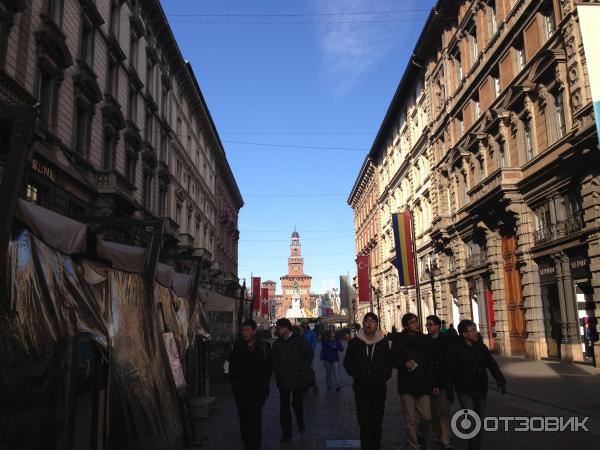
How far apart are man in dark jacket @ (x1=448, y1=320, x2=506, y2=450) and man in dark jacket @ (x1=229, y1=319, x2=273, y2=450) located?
2.44 meters

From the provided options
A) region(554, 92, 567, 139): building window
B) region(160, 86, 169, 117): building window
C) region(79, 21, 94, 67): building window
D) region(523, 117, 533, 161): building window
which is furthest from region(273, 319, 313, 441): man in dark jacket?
region(160, 86, 169, 117): building window

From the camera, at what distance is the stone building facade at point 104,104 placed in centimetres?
1577

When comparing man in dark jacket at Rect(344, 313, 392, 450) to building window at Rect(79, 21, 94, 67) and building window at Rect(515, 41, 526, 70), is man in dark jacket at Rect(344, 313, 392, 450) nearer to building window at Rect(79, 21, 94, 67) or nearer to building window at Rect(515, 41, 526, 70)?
building window at Rect(79, 21, 94, 67)

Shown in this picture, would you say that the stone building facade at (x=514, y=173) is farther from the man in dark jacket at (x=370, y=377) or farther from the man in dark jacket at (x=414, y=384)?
the man in dark jacket at (x=370, y=377)

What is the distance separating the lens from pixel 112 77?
78.0ft

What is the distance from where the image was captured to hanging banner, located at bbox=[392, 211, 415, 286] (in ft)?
100

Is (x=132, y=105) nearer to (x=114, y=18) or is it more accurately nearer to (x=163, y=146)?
(x=114, y=18)

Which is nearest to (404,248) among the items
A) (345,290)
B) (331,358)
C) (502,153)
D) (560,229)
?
(502,153)

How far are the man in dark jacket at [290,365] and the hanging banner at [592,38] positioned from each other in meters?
6.32

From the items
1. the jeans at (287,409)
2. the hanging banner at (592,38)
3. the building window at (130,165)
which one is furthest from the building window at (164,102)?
the jeans at (287,409)

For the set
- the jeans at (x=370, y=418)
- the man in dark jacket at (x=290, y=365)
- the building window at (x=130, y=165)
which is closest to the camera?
the jeans at (x=370, y=418)

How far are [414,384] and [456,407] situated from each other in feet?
14.5

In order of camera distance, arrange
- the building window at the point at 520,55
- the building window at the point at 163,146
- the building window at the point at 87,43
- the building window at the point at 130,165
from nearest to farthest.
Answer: the building window at the point at 87,43 < the building window at the point at 520,55 < the building window at the point at 130,165 < the building window at the point at 163,146

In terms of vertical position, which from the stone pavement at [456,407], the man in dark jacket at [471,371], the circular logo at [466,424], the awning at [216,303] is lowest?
the stone pavement at [456,407]
